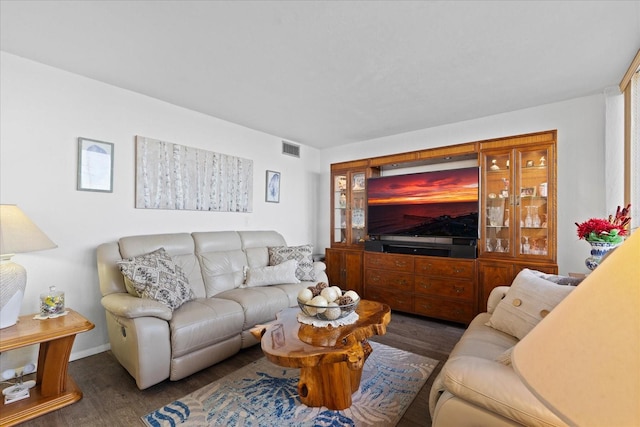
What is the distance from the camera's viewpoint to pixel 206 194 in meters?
3.61

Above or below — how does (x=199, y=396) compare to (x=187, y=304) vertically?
below

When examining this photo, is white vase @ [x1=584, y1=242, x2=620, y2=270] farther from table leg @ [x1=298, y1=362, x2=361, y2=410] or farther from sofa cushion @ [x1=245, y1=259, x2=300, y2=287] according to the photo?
sofa cushion @ [x1=245, y1=259, x2=300, y2=287]

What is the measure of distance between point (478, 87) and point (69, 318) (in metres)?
3.95

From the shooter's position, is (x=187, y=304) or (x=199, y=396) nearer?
(x=199, y=396)

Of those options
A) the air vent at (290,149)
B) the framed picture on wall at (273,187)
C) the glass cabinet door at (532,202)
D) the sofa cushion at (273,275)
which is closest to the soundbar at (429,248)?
the glass cabinet door at (532,202)

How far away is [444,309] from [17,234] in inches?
155

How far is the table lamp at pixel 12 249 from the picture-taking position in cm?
191

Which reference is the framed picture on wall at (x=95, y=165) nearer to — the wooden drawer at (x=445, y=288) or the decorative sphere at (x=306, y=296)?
the decorative sphere at (x=306, y=296)

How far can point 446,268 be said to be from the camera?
3471 mm

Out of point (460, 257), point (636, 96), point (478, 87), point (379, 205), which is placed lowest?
point (460, 257)

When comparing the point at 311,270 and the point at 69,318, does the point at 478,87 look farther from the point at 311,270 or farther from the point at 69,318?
the point at 69,318

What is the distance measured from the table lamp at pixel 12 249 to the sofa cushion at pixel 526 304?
315cm

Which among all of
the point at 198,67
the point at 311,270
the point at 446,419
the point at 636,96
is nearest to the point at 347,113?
the point at 198,67

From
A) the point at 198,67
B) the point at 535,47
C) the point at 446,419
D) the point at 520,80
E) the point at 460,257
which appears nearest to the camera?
the point at 446,419
